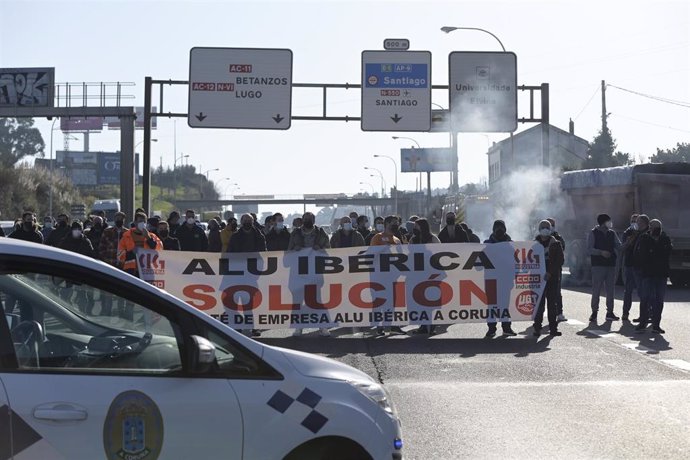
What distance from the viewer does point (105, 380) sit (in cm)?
407

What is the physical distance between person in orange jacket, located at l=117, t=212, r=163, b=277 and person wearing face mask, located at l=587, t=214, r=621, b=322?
7.17 meters

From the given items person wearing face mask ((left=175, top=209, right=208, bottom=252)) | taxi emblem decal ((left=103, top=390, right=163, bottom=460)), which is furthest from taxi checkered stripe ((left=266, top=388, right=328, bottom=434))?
person wearing face mask ((left=175, top=209, right=208, bottom=252))

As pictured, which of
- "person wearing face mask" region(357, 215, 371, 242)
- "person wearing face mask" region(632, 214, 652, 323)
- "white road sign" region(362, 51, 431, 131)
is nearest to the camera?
"person wearing face mask" region(632, 214, 652, 323)

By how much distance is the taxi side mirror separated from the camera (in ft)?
13.6

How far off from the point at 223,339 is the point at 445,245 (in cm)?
1043

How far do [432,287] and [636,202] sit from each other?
491 inches

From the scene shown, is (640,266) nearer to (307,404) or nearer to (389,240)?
(389,240)

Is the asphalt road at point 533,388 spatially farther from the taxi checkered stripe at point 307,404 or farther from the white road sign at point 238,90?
the white road sign at point 238,90

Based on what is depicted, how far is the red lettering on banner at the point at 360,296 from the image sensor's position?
14.1 metres

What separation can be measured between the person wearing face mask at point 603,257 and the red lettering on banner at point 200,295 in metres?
6.48

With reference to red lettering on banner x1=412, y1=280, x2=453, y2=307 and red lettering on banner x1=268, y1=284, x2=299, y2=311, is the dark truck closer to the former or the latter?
red lettering on banner x1=412, y1=280, x2=453, y2=307

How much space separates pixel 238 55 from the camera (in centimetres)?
2580

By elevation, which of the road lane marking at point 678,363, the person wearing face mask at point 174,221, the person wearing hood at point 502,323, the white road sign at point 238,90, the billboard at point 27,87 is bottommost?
the road lane marking at point 678,363

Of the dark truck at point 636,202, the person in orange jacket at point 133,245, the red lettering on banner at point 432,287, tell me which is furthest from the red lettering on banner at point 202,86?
the red lettering on banner at point 432,287
